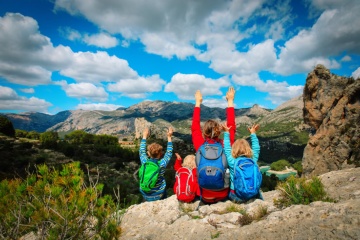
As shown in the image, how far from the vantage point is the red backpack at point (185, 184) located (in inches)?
209

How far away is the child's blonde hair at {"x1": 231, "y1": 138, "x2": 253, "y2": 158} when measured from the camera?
4.84 meters

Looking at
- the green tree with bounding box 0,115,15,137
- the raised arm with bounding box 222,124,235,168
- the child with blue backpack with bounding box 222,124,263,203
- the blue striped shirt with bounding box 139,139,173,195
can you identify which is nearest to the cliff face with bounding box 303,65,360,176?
the child with blue backpack with bounding box 222,124,263,203

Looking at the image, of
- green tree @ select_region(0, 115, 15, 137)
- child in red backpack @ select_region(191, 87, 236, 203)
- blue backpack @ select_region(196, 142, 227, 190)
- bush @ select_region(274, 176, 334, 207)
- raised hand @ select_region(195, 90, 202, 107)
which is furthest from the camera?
green tree @ select_region(0, 115, 15, 137)

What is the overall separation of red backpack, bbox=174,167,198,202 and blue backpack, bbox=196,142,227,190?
0.63 metres

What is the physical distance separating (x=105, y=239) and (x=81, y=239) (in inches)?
17.5

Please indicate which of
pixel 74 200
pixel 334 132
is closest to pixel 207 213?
pixel 74 200

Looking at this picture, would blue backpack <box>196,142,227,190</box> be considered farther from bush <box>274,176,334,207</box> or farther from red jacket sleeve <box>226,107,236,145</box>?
bush <box>274,176,334,207</box>

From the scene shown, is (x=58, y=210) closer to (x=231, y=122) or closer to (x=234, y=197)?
(x=234, y=197)

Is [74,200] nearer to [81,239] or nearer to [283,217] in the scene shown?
[81,239]

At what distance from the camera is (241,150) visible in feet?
15.9

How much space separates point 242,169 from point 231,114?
149 centimetres

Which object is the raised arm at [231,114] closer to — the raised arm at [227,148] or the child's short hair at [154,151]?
the raised arm at [227,148]

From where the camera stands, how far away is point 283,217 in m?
3.88

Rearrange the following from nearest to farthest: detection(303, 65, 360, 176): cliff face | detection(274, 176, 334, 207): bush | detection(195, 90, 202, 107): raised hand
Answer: detection(274, 176, 334, 207): bush, detection(195, 90, 202, 107): raised hand, detection(303, 65, 360, 176): cliff face
